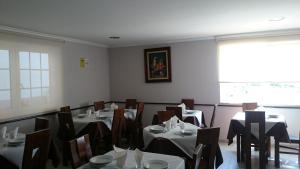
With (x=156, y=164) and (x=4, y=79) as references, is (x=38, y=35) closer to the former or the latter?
(x=4, y=79)

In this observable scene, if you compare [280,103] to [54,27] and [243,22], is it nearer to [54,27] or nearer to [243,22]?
[243,22]

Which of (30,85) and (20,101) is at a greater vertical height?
(30,85)

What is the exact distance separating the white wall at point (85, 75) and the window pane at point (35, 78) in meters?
0.61

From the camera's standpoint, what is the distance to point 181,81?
558 cm

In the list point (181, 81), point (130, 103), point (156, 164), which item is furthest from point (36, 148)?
point (181, 81)

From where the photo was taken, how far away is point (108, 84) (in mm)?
6363

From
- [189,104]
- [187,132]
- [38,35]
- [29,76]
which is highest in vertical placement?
[38,35]

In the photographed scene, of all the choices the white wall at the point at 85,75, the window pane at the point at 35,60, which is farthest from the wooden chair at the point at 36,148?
the white wall at the point at 85,75

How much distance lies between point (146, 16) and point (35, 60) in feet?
7.35

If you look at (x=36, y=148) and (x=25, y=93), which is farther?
(x=25, y=93)

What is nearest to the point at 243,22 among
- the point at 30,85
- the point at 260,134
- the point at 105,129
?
the point at 260,134

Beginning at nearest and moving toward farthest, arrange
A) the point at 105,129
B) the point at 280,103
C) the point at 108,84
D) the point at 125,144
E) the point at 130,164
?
the point at 130,164 → the point at 105,129 → the point at 280,103 → the point at 125,144 → the point at 108,84

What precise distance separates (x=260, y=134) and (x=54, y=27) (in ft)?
11.6

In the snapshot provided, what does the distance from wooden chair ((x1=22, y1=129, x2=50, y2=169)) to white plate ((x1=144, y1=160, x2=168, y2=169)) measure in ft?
3.93
